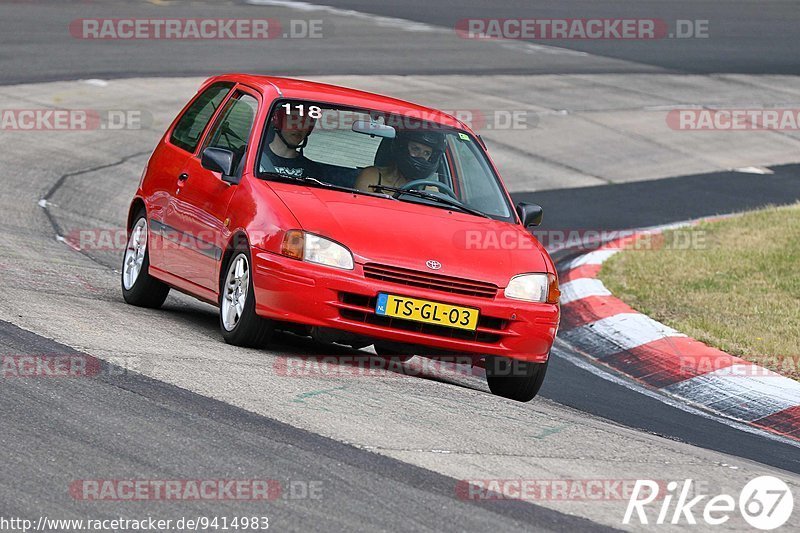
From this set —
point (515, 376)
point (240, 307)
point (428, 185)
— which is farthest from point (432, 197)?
point (240, 307)

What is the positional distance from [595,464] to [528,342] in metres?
1.81

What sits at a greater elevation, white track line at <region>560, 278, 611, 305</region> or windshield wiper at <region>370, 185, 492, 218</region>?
windshield wiper at <region>370, 185, 492, 218</region>

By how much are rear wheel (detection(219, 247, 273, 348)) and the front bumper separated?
0.35 feet

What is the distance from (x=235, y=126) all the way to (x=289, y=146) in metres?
0.56

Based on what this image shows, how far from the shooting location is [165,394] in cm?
649

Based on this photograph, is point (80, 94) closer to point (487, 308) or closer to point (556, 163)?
point (556, 163)

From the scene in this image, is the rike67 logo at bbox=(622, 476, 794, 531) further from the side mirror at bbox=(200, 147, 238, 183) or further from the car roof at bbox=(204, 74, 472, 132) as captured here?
the car roof at bbox=(204, 74, 472, 132)

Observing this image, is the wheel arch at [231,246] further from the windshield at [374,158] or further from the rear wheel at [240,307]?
the windshield at [374,158]

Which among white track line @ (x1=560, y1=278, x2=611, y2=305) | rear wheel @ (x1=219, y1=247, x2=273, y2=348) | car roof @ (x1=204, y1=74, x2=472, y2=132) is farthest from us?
white track line @ (x1=560, y1=278, x2=611, y2=305)

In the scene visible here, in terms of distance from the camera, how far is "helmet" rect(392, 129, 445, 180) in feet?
28.8

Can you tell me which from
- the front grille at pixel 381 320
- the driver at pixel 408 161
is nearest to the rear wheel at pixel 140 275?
the driver at pixel 408 161

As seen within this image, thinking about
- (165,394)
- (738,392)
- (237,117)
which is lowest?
(738,392)

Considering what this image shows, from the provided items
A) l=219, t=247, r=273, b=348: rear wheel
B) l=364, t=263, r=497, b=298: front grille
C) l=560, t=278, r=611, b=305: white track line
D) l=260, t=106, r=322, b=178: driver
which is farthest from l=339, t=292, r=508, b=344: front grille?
l=560, t=278, r=611, b=305: white track line

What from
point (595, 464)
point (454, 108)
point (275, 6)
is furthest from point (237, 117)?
point (275, 6)
